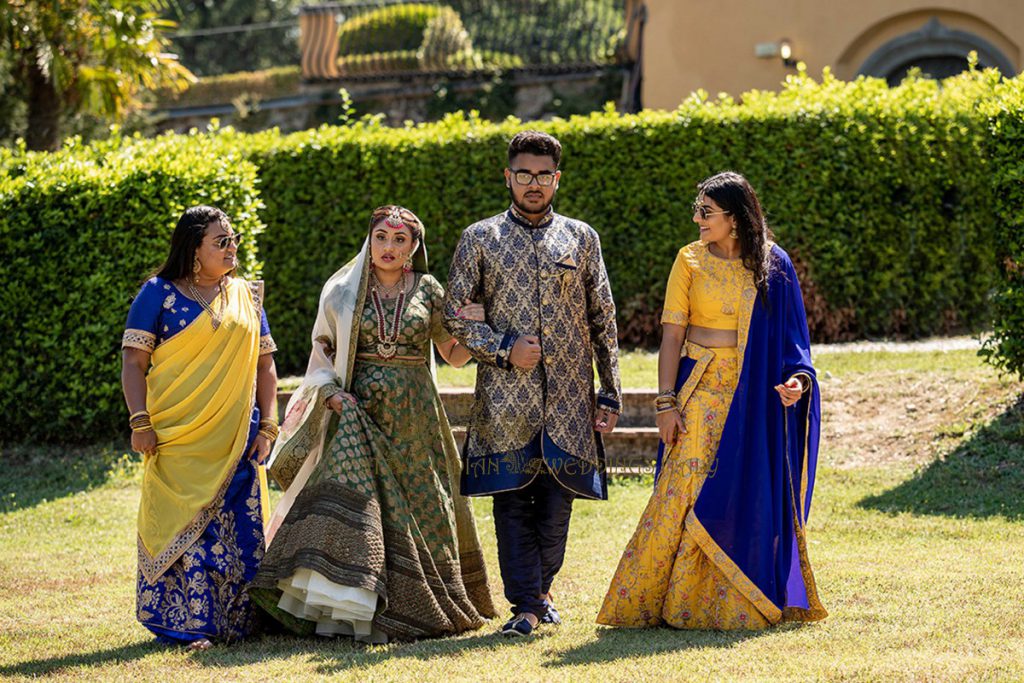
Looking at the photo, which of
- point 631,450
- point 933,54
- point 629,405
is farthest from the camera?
point 933,54

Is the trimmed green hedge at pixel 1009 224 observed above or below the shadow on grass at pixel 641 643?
above

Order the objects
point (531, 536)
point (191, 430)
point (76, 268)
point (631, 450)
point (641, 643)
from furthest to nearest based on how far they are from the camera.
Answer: point (76, 268) < point (631, 450) < point (191, 430) < point (531, 536) < point (641, 643)

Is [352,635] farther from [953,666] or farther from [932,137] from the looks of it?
[932,137]

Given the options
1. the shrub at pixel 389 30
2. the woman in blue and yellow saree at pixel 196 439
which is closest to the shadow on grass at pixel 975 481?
the woman in blue and yellow saree at pixel 196 439

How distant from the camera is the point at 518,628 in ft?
19.4

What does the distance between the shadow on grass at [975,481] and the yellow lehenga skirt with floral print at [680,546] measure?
305cm

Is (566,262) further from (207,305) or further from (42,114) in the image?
(42,114)

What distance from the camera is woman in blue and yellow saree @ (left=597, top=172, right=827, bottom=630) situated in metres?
5.88

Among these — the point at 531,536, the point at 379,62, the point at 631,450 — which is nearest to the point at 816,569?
the point at 531,536

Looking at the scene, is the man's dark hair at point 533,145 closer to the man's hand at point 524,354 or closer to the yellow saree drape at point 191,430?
the man's hand at point 524,354

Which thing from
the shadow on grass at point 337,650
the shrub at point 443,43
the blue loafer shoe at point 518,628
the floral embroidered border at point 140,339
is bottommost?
the shadow on grass at point 337,650

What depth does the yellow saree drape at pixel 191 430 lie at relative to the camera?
242 inches

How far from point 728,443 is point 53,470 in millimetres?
6476

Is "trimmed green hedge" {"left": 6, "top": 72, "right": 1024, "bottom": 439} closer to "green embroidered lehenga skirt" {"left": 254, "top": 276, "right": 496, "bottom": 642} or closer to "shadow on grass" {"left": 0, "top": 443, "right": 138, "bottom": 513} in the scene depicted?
"shadow on grass" {"left": 0, "top": 443, "right": 138, "bottom": 513}
